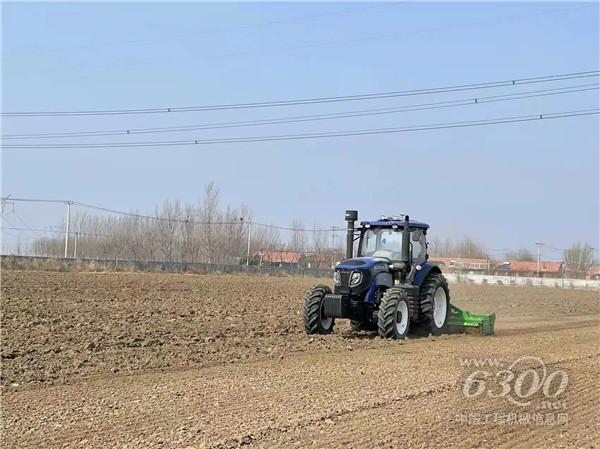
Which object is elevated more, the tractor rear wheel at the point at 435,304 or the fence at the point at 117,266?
the fence at the point at 117,266

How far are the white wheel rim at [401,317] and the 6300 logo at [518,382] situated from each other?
3.03 m

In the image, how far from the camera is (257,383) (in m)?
8.47

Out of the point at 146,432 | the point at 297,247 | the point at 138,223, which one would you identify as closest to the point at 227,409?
the point at 146,432

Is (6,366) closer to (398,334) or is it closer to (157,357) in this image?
(157,357)

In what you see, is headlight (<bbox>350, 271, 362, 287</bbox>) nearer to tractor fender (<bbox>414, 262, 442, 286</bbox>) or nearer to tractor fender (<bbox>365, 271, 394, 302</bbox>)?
tractor fender (<bbox>365, 271, 394, 302</bbox>)

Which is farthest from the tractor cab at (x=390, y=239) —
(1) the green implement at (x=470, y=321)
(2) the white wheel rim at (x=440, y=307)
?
(1) the green implement at (x=470, y=321)

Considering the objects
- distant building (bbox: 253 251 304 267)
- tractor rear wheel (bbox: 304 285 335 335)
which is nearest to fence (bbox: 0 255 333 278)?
distant building (bbox: 253 251 304 267)

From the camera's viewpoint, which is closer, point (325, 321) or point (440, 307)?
point (325, 321)

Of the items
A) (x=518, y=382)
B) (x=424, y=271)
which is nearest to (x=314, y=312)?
(x=424, y=271)

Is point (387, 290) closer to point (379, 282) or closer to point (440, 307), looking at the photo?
point (379, 282)

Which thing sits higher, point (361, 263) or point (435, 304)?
point (361, 263)

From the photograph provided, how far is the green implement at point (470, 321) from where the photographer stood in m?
15.0

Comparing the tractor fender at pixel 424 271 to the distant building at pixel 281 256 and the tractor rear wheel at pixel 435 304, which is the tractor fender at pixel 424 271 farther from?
the distant building at pixel 281 256

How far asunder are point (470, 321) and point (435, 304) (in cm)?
93
